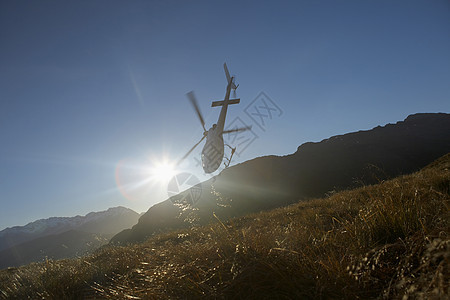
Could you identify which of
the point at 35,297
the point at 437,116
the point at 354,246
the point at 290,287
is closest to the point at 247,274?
the point at 290,287

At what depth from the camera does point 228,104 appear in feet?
69.9

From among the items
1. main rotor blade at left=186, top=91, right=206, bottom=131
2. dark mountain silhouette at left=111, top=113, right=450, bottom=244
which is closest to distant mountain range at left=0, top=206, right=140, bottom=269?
dark mountain silhouette at left=111, top=113, right=450, bottom=244

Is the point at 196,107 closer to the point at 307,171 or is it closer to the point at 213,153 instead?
the point at 213,153

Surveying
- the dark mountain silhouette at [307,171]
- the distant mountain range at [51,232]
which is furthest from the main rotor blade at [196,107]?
the distant mountain range at [51,232]

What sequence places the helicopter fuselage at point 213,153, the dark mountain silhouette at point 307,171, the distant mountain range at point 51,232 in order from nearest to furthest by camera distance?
the helicopter fuselage at point 213,153, the dark mountain silhouette at point 307,171, the distant mountain range at point 51,232

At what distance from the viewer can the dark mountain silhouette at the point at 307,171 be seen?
42913 millimetres

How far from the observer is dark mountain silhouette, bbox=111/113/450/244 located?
42.9 m

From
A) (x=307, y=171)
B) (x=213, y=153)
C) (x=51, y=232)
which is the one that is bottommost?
(x=307, y=171)

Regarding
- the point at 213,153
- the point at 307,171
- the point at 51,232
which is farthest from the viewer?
the point at 51,232

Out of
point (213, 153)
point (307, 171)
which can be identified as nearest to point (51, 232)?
point (307, 171)

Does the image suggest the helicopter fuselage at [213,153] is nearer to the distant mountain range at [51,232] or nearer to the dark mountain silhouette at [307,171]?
the dark mountain silhouette at [307,171]

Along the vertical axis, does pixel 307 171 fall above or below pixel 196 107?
below

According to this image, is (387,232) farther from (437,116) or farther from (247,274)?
(437,116)

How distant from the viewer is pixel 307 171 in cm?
5134
